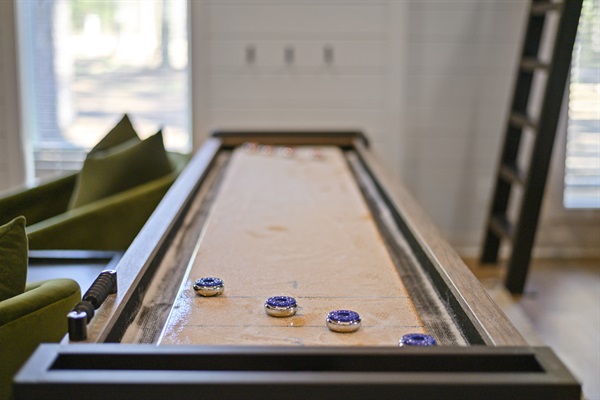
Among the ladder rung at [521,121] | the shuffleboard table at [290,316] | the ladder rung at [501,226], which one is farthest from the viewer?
the ladder rung at [501,226]

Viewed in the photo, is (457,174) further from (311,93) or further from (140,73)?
(140,73)

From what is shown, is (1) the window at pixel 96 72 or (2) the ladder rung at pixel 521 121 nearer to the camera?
(2) the ladder rung at pixel 521 121

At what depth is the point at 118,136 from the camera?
333 centimetres

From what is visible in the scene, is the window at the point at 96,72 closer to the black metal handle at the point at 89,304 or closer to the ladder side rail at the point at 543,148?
the ladder side rail at the point at 543,148

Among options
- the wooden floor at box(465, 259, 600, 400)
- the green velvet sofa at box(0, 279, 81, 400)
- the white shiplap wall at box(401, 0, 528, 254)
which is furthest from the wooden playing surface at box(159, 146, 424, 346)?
the white shiplap wall at box(401, 0, 528, 254)

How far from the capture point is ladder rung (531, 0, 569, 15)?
3896mm

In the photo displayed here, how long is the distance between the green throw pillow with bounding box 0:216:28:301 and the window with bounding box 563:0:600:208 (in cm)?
368

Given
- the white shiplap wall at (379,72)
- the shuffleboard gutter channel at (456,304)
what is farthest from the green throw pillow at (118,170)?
the white shiplap wall at (379,72)

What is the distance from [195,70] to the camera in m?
4.67

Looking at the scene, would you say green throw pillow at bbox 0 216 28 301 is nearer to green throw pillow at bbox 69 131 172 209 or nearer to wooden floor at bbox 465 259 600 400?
green throw pillow at bbox 69 131 172 209

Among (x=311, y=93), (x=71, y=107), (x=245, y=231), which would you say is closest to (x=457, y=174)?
(x=311, y=93)

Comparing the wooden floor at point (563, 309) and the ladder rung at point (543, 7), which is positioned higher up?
the ladder rung at point (543, 7)

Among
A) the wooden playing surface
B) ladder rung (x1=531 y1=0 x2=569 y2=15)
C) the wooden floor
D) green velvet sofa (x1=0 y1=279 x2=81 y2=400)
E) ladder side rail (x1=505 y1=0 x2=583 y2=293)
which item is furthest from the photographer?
ladder rung (x1=531 y1=0 x2=569 y2=15)

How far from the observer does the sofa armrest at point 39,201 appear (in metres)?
2.95
